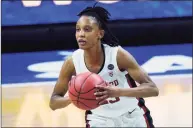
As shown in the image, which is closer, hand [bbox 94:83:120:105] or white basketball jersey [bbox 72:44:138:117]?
hand [bbox 94:83:120:105]

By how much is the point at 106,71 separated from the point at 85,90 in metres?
0.28

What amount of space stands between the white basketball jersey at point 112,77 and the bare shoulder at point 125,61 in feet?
0.07

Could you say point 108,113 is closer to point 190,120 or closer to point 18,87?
point 190,120

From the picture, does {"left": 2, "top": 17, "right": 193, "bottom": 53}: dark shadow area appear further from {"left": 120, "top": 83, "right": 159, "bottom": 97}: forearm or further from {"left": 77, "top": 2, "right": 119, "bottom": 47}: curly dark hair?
{"left": 120, "top": 83, "right": 159, "bottom": 97}: forearm

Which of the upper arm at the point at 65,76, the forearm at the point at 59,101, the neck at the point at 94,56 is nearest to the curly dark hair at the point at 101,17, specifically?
the neck at the point at 94,56

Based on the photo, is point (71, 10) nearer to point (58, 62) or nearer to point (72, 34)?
point (72, 34)

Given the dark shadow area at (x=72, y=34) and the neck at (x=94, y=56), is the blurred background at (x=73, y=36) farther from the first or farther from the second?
the neck at (x=94, y=56)

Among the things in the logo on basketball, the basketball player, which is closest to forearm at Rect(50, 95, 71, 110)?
the basketball player

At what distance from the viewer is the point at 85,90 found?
2.31 m

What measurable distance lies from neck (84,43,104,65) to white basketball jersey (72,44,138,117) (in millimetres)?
28

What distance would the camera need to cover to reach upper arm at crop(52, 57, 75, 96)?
2.59 meters

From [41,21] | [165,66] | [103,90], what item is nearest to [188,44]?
[165,66]

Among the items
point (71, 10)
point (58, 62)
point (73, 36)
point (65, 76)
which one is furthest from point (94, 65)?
point (71, 10)

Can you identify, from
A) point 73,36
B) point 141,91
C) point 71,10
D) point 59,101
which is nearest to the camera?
point 141,91
